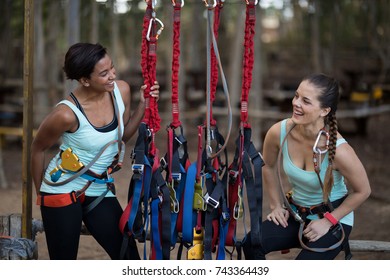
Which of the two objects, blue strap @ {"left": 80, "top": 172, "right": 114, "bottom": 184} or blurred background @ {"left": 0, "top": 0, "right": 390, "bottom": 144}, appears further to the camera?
blurred background @ {"left": 0, "top": 0, "right": 390, "bottom": 144}

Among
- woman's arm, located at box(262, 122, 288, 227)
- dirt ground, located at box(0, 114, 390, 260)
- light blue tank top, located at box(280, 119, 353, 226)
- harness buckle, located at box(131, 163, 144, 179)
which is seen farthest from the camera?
dirt ground, located at box(0, 114, 390, 260)

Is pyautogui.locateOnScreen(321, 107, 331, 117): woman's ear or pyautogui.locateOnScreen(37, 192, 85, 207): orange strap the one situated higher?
pyautogui.locateOnScreen(321, 107, 331, 117): woman's ear

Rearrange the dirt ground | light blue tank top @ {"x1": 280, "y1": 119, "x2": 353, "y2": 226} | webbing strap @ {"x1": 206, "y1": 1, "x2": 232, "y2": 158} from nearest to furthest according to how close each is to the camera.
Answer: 1. webbing strap @ {"x1": 206, "y1": 1, "x2": 232, "y2": 158}
2. light blue tank top @ {"x1": 280, "y1": 119, "x2": 353, "y2": 226}
3. the dirt ground

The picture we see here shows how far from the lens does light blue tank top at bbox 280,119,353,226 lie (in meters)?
2.61

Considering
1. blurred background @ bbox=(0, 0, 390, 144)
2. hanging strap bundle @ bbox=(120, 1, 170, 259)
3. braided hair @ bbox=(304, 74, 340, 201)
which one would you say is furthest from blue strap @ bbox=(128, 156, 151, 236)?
blurred background @ bbox=(0, 0, 390, 144)

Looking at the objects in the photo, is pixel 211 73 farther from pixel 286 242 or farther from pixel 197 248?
pixel 286 242

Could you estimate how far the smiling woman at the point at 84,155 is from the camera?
2.50 meters

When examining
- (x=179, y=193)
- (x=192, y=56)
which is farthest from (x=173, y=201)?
(x=192, y=56)

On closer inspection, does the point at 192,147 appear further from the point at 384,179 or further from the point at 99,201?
the point at 99,201

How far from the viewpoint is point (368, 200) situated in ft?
21.2

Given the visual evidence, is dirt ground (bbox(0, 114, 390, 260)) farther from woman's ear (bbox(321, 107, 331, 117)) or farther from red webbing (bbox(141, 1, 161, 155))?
red webbing (bbox(141, 1, 161, 155))

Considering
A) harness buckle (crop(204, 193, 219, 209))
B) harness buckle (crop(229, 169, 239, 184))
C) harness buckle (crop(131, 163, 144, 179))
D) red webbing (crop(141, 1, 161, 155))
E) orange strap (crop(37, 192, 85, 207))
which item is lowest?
orange strap (crop(37, 192, 85, 207))

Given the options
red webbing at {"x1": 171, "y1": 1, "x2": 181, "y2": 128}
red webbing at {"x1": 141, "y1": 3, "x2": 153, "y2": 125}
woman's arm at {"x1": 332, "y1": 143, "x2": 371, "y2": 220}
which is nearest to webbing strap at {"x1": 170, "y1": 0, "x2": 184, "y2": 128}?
red webbing at {"x1": 171, "y1": 1, "x2": 181, "y2": 128}
